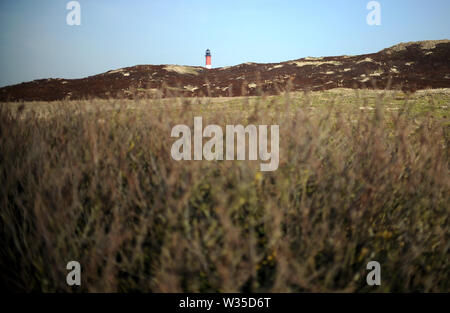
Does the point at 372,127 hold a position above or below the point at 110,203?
above

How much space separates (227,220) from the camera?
56.4 inches

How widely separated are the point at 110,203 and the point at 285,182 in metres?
1.47

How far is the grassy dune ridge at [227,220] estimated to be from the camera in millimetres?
1709

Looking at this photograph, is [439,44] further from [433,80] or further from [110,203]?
[110,203]

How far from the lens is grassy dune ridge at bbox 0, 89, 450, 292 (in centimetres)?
171

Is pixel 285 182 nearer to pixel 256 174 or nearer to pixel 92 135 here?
pixel 256 174

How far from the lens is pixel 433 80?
19.0 meters
